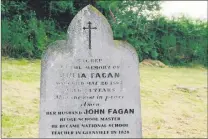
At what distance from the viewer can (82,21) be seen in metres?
4.96

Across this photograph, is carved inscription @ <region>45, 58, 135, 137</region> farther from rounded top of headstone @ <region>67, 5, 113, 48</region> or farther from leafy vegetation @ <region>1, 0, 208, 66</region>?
leafy vegetation @ <region>1, 0, 208, 66</region>

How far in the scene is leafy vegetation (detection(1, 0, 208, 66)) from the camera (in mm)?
13625

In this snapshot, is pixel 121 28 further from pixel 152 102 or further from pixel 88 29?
pixel 88 29

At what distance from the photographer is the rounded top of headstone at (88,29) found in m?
4.94

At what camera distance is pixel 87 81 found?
4.96 meters

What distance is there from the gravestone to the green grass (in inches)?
97.2

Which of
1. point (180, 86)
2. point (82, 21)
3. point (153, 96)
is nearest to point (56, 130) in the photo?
point (82, 21)

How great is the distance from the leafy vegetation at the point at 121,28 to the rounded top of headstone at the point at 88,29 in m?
8.63

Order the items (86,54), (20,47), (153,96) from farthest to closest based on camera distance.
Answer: (20,47) < (153,96) < (86,54)

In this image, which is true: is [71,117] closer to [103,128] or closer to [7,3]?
[103,128]

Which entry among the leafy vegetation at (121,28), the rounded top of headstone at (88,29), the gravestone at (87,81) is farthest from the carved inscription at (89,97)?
the leafy vegetation at (121,28)

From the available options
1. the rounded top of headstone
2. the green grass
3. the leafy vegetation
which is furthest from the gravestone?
the leafy vegetation

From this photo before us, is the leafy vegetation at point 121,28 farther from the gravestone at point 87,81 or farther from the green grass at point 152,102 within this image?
the gravestone at point 87,81

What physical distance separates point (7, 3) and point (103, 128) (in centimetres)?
984
